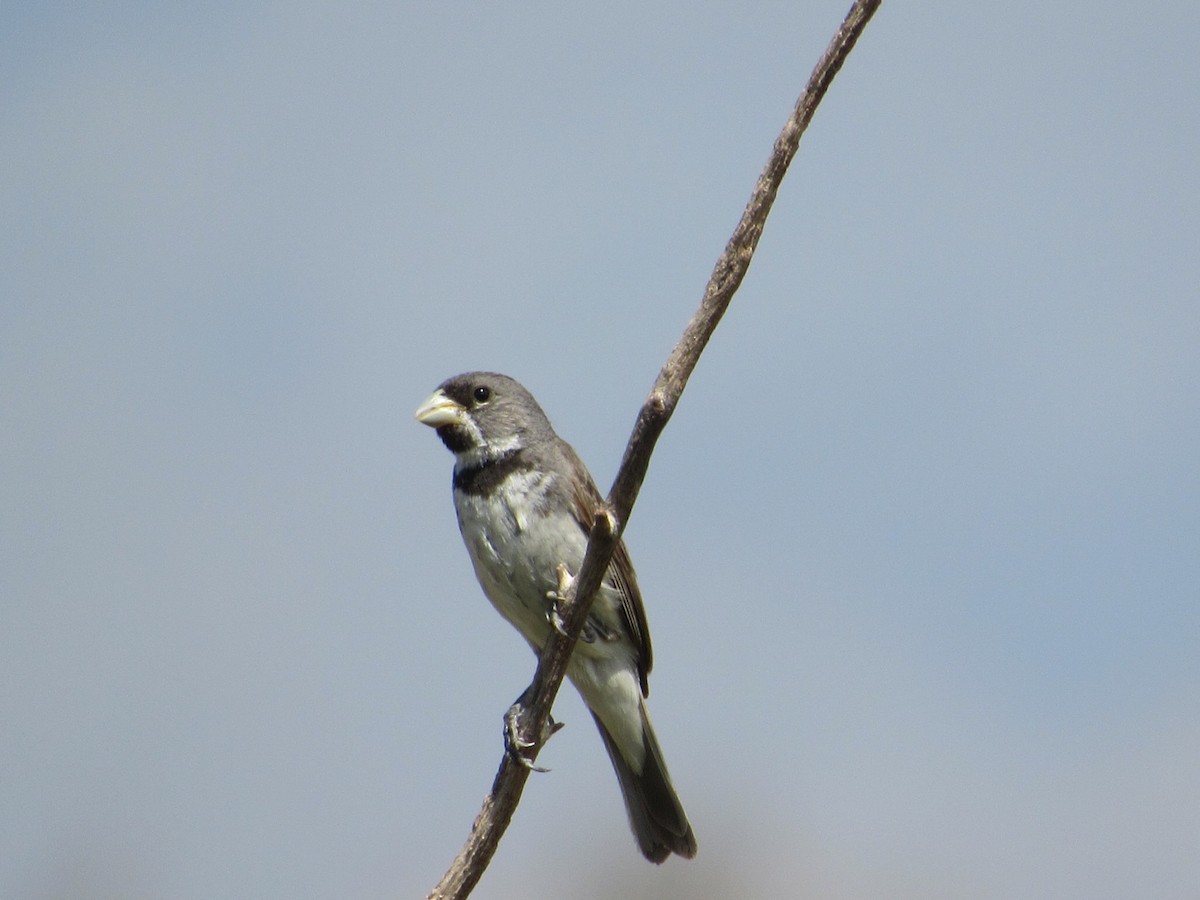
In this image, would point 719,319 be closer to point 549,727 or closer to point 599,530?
point 599,530

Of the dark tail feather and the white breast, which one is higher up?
the white breast

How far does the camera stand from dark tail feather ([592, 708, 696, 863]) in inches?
243

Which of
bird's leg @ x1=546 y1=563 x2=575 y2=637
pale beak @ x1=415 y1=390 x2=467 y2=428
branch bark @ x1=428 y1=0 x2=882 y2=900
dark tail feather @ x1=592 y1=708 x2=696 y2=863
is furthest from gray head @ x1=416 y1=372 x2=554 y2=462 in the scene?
branch bark @ x1=428 y1=0 x2=882 y2=900

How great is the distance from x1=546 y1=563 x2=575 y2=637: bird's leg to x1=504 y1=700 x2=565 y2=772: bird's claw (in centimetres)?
37

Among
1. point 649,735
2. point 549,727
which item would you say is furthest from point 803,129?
point 649,735

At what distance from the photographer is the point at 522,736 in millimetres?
4574

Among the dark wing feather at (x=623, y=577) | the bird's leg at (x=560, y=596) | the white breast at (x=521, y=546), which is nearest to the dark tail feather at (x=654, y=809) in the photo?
the dark wing feather at (x=623, y=577)

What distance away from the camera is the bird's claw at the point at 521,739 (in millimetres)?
4562

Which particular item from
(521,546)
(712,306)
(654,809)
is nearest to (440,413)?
(521,546)

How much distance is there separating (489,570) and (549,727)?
116cm

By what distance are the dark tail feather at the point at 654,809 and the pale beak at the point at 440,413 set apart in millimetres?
1597

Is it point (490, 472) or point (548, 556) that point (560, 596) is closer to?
point (548, 556)

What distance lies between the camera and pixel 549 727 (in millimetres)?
4734

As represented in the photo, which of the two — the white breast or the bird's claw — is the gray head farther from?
the bird's claw
